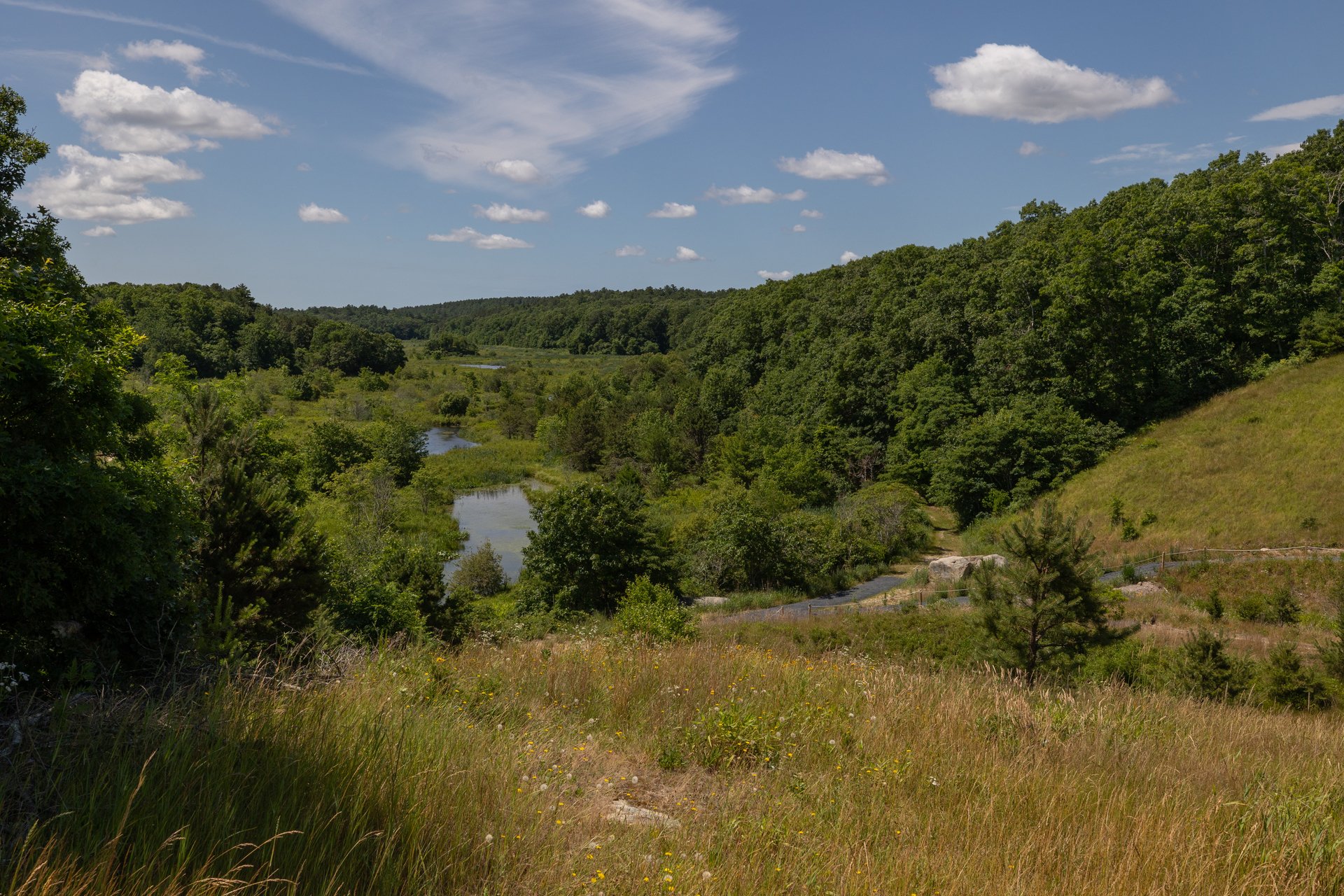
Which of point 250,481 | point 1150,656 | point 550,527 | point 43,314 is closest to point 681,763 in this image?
point 43,314

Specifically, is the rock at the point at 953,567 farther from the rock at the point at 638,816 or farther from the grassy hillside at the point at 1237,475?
the rock at the point at 638,816

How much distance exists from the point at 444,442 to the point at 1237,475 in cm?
7487

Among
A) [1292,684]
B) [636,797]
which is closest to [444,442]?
[1292,684]

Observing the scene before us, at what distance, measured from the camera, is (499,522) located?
181ft

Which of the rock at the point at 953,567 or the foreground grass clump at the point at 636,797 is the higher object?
the foreground grass clump at the point at 636,797

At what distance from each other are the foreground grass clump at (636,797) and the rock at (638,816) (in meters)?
0.10

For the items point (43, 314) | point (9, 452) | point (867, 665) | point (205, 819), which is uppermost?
point (43, 314)

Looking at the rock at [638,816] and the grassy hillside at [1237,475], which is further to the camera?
the grassy hillside at [1237,475]

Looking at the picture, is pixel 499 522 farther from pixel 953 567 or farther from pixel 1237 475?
pixel 1237 475

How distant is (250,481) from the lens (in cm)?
1558

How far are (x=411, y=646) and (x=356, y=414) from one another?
280 feet

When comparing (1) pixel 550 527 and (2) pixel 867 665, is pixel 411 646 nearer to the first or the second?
(2) pixel 867 665

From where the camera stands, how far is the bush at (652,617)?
582 inches

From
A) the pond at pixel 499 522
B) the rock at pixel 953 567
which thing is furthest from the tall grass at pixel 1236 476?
the pond at pixel 499 522
